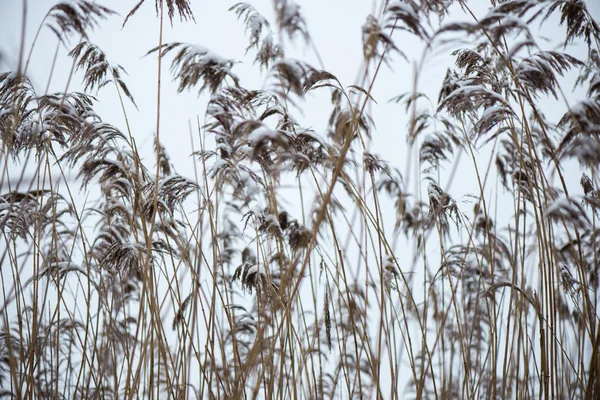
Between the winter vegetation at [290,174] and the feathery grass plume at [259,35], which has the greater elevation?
the feathery grass plume at [259,35]

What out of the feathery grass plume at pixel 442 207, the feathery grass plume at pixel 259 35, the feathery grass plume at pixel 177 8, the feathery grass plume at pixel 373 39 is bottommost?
the feathery grass plume at pixel 442 207

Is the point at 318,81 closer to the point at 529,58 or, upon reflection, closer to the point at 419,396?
the point at 529,58

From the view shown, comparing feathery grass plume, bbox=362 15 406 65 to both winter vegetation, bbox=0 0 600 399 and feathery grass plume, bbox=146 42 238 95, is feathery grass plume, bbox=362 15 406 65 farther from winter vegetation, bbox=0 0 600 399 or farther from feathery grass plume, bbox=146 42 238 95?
feathery grass plume, bbox=146 42 238 95

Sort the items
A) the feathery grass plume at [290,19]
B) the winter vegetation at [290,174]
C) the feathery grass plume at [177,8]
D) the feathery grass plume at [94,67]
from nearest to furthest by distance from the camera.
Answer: the feathery grass plume at [290,19]
the winter vegetation at [290,174]
the feathery grass plume at [177,8]
the feathery grass plume at [94,67]

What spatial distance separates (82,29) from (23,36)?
0.20 metres

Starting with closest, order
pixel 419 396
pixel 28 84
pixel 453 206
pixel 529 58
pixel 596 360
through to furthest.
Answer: pixel 596 360
pixel 529 58
pixel 419 396
pixel 28 84
pixel 453 206

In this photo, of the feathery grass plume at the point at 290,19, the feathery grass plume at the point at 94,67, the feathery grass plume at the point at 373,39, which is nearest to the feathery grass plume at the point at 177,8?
the feathery grass plume at the point at 94,67

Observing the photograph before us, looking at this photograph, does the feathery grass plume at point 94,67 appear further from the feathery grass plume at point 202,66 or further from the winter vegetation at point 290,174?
the feathery grass plume at point 202,66

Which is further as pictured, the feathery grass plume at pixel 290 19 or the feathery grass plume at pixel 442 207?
the feathery grass plume at pixel 442 207

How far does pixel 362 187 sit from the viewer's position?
1.83 metres

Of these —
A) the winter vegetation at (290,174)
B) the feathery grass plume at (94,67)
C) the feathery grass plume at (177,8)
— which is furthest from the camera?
the feathery grass plume at (94,67)

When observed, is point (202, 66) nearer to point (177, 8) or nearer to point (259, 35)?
point (177, 8)

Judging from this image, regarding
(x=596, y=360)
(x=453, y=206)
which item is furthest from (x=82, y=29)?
(x=596, y=360)

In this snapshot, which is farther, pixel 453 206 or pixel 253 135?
pixel 453 206
